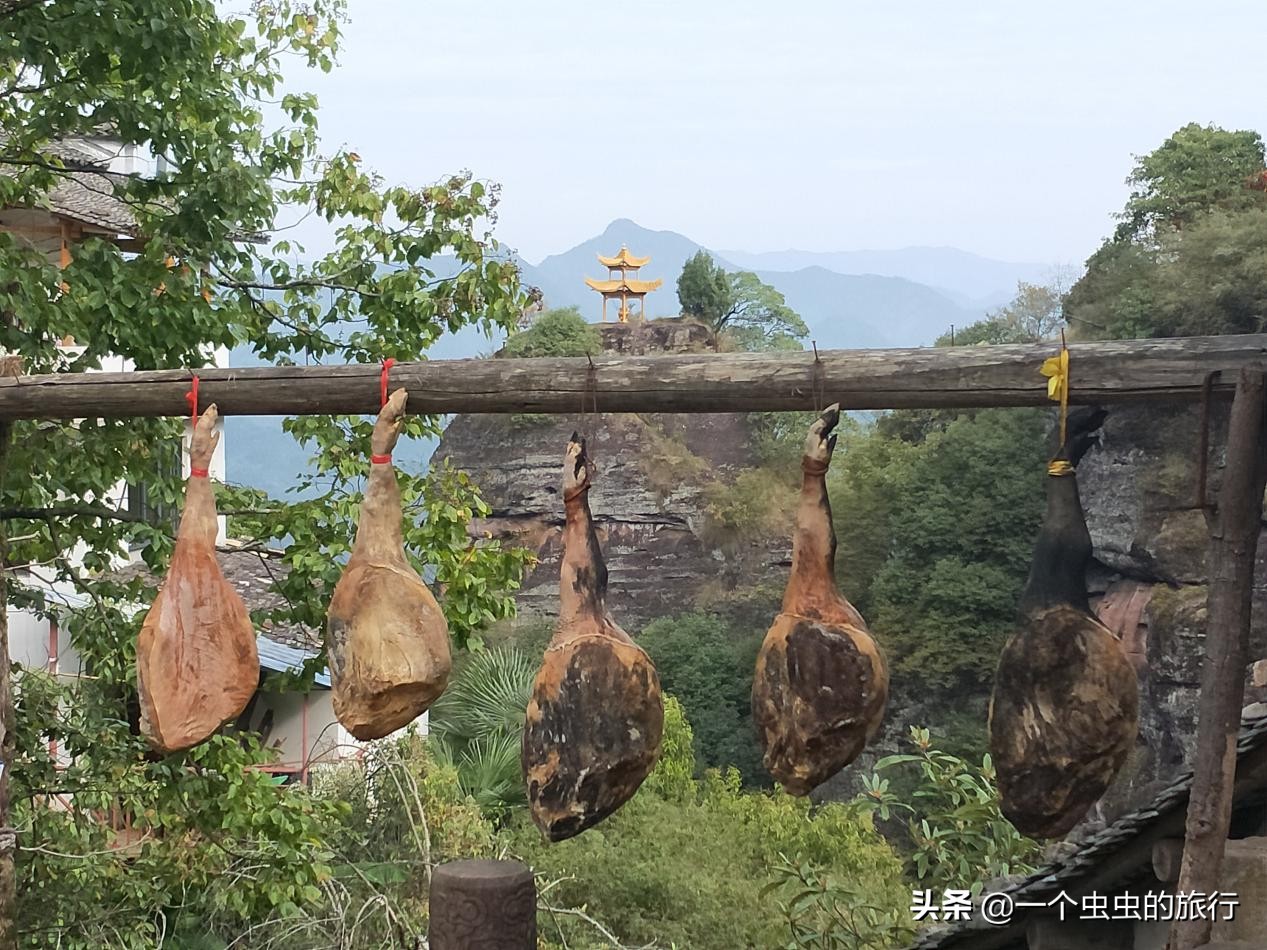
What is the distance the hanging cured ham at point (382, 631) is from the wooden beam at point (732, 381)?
179 millimetres

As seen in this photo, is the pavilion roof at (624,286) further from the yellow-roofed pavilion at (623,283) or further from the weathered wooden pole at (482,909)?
the weathered wooden pole at (482,909)

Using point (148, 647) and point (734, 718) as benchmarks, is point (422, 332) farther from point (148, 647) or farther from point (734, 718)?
point (734, 718)

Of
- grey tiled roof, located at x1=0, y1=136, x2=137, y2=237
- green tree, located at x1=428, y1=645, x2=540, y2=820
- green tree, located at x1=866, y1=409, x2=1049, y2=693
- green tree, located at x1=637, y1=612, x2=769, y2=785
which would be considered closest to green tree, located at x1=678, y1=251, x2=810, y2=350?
green tree, located at x1=866, y1=409, x2=1049, y2=693

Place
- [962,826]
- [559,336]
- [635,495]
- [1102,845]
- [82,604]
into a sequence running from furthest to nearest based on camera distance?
1. [635,495]
2. [559,336]
3. [82,604]
4. [962,826]
5. [1102,845]

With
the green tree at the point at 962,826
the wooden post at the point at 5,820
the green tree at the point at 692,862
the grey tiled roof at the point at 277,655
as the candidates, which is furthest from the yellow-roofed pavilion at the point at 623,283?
the wooden post at the point at 5,820

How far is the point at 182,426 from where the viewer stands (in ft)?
14.9

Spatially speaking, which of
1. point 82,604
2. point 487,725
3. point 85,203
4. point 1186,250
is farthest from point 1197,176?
point 82,604

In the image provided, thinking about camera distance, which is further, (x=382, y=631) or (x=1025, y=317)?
(x=1025, y=317)

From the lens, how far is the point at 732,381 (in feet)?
6.72

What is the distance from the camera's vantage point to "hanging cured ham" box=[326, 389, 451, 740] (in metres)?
2.04

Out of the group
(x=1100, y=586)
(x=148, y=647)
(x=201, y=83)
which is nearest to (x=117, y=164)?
(x=201, y=83)

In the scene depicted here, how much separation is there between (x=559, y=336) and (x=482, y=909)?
24177 millimetres

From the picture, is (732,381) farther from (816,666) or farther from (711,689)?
(711,689)

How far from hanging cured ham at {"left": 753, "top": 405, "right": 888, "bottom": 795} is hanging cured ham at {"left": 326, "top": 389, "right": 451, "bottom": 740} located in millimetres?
531
